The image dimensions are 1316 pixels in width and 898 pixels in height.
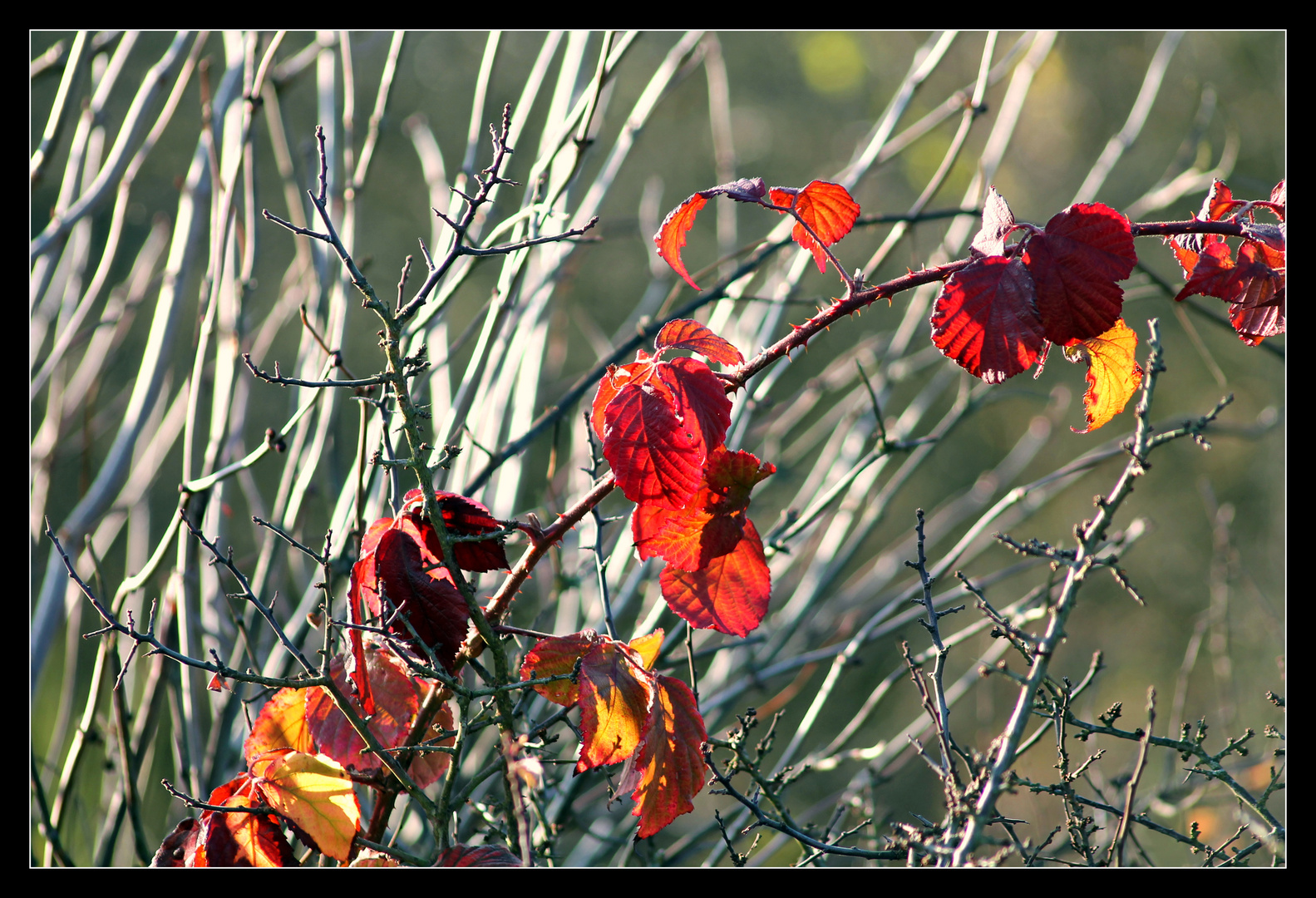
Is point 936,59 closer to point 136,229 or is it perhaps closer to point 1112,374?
point 1112,374

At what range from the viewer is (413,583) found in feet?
1.97

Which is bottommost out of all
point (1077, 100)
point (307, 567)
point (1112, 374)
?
point (307, 567)

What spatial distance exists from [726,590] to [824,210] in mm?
281

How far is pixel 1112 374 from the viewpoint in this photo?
23.7 inches

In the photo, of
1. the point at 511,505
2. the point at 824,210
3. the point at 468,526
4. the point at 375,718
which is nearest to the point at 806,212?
the point at 824,210

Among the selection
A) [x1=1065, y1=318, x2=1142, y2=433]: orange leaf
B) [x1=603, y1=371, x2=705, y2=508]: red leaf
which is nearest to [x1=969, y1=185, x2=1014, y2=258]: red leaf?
[x1=1065, y1=318, x2=1142, y2=433]: orange leaf

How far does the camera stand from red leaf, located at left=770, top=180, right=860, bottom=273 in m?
0.61

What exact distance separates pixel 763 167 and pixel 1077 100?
80.1 inches

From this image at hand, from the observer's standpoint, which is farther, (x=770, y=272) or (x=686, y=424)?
(x=770, y=272)

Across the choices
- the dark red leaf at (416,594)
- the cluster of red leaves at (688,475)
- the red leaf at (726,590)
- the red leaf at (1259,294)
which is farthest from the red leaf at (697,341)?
the red leaf at (1259,294)

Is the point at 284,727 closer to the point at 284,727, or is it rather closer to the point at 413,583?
the point at 284,727

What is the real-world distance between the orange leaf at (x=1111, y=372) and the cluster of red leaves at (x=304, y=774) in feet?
1.73

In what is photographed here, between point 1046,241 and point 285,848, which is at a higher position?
point 1046,241

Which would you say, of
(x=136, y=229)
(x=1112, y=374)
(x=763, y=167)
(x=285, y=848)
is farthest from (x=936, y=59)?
(x=763, y=167)
